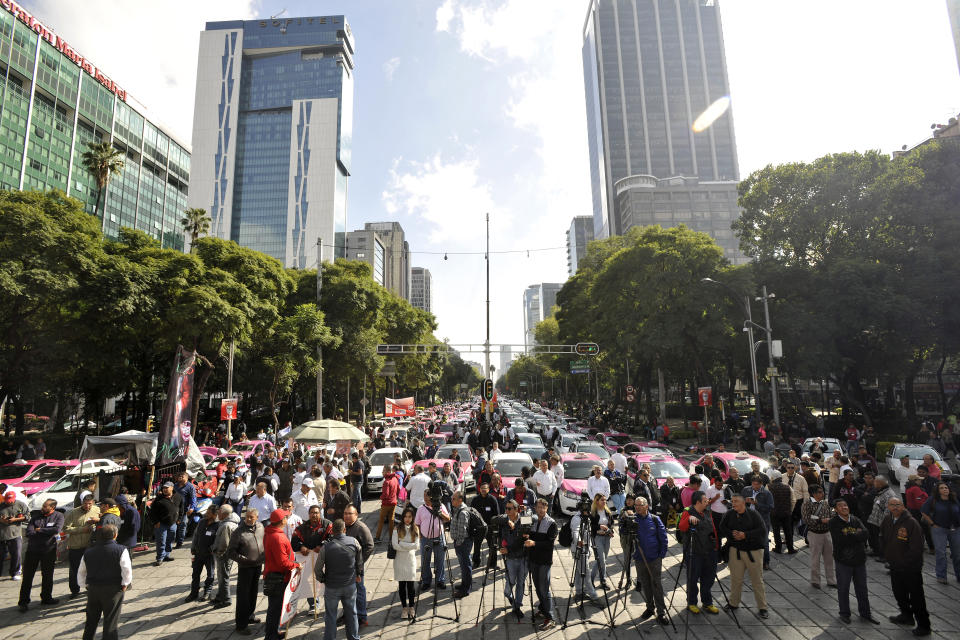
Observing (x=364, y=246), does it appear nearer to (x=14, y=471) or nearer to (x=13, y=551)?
(x=14, y=471)

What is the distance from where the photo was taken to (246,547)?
6.66 metres

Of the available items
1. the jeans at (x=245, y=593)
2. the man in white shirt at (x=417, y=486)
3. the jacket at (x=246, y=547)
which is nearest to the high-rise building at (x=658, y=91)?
the man in white shirt at (x=417, y=486)

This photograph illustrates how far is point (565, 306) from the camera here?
53281 millimetres

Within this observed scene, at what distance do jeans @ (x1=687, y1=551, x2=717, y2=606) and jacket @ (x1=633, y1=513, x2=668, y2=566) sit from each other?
0.63 m

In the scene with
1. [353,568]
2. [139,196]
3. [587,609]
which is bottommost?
Result: [587,609]

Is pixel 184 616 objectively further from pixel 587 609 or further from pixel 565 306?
pixel 565 306

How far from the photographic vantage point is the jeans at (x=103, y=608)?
19.4ft

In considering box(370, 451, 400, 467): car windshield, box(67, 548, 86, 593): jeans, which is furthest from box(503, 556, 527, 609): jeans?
A: box(370, 451, 400, 467): car windshield

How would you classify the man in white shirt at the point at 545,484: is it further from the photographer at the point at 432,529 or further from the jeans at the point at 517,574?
the jeans at the point at 517,574

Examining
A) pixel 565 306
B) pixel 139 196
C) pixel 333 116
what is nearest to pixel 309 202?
pixel 333 116

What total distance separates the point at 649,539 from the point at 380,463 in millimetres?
12306

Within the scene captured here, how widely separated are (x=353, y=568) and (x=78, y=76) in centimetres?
10433

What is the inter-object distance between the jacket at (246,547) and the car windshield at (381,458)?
1088 centimetres

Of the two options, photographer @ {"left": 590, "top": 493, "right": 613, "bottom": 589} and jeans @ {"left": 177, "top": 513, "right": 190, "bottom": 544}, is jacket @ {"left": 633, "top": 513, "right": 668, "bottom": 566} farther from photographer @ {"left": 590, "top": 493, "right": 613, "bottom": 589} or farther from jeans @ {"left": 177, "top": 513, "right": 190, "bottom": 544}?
jeans @ {"left": 177, "top": 513, "right": 190, "bottom": 544}
